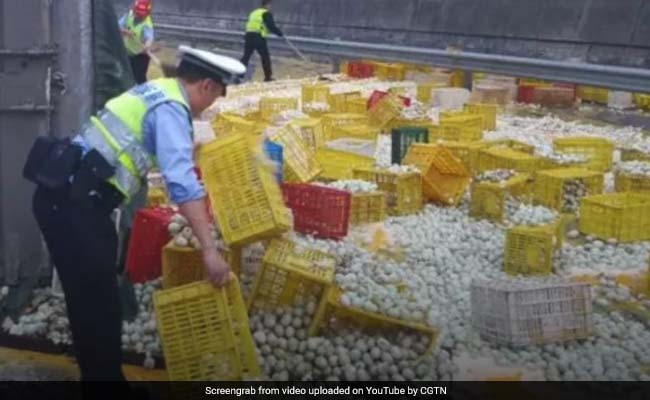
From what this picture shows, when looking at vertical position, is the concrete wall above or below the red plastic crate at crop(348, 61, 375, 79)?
above

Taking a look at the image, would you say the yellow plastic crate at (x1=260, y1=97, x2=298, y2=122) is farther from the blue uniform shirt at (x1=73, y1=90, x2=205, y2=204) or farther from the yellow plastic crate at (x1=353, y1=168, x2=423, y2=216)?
the blue uniform shirt at (x1=73, y1=90, x2=205, y2=204)

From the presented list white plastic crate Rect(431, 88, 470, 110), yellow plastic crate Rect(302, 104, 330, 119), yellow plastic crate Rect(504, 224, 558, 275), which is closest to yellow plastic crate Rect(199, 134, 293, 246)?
yellow plastic crate Rect(504, 224, 558, 275)

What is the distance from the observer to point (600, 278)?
6949mm

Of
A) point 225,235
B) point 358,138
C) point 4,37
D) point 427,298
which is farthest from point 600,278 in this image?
point 4,37

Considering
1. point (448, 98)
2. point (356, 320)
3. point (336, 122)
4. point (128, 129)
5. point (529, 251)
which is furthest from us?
point (448, 98)

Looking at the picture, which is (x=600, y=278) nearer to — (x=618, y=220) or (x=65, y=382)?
(x=618, y=220)

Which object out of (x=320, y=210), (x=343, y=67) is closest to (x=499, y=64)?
(x=343, y=67)

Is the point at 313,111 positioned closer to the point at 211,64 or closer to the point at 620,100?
the point at 620,100

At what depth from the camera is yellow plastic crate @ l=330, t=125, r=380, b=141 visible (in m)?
10.1

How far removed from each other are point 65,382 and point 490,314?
2.57 metres

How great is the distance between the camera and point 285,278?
560cm

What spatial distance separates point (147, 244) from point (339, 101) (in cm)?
707

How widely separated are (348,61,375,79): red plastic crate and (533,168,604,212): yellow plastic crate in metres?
10.4

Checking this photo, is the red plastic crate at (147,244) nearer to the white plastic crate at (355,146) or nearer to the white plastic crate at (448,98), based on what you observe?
the white plastic crate at (355,146)
